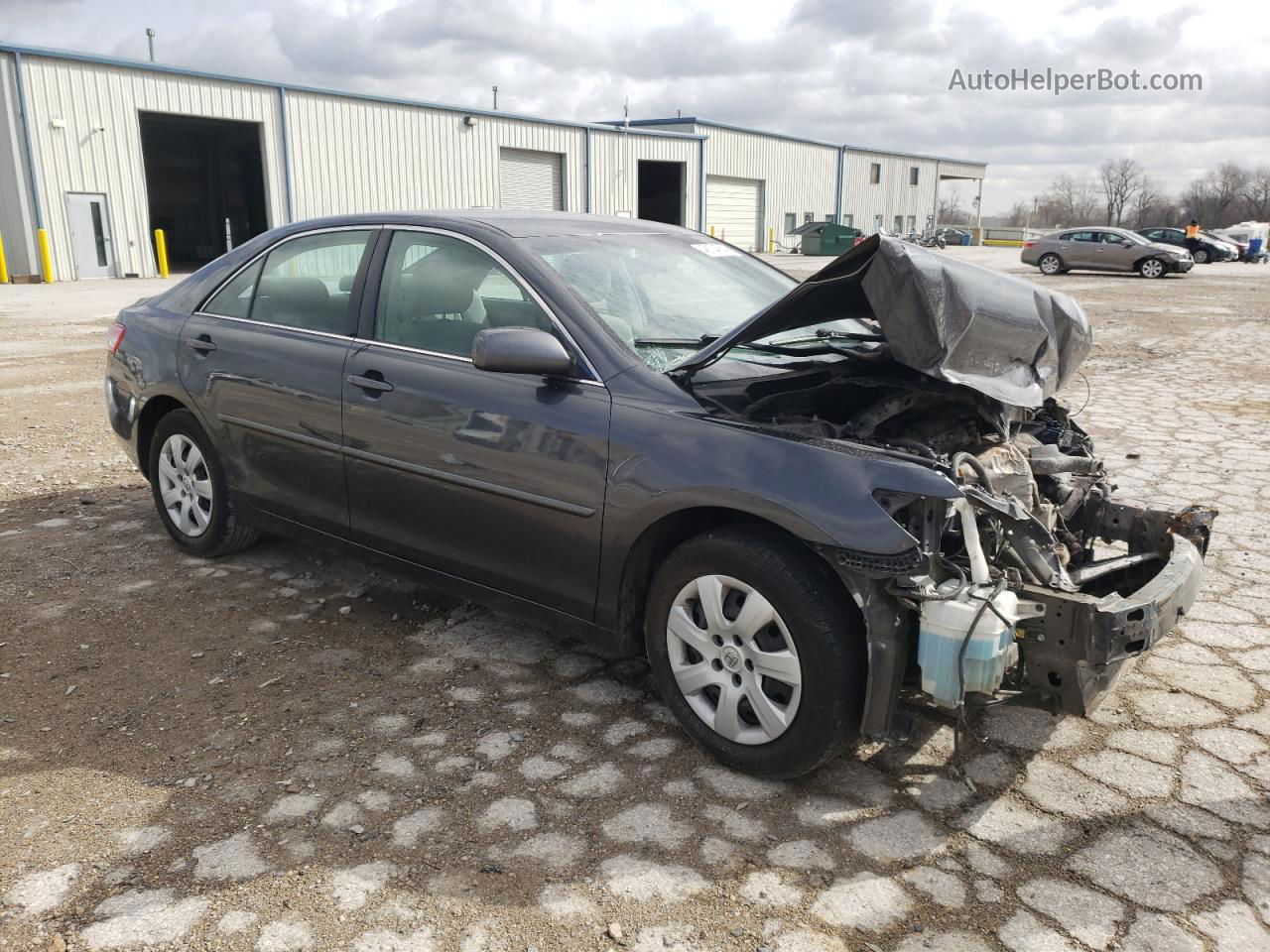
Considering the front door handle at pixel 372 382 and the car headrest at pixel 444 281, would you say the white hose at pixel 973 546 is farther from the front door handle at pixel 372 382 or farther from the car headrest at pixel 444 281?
the front door handle at pixel 372 382

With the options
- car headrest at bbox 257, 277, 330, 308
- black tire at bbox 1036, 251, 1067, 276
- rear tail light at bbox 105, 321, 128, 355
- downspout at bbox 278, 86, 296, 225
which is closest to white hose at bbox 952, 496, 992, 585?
car headrest at bbox 257, 277, 330, 308

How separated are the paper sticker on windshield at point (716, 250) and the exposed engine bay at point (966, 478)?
719mm

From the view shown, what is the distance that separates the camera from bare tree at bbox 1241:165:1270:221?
252 ft

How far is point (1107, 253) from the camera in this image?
2859 centimetres

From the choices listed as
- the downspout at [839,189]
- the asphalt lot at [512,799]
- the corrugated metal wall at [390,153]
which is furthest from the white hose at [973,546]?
the downspout at [839,189]

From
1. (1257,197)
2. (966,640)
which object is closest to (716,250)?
(966,640)

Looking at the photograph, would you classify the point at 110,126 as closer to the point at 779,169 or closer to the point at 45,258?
the point at 45,258

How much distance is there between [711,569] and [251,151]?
35.8 metres

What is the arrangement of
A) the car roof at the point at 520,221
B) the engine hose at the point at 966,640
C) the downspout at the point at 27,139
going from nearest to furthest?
the engine hose at the point at 966,640 → the car roof at the point at 520,221 → the downspout at the point at 27,139

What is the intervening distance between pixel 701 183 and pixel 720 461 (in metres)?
39.3

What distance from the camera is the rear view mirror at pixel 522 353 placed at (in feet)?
10.7

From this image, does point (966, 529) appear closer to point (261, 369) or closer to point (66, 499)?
point (261, 369)

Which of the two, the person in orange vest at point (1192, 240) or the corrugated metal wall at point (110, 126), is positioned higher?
the corrugated metal wall at point (110, 126)

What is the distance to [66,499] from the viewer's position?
19.5 feet
